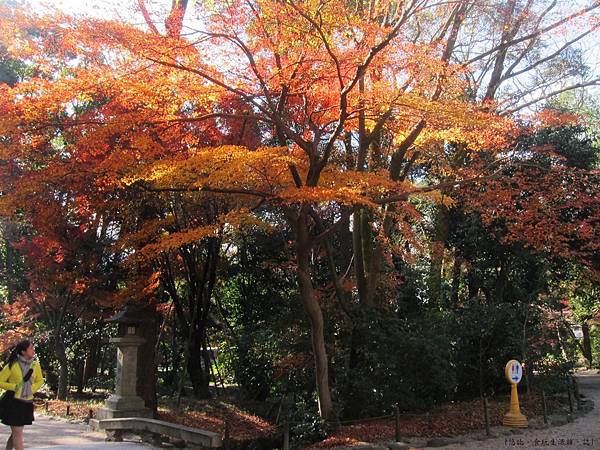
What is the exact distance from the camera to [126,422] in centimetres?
1030

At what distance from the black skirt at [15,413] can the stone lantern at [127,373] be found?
534 cm

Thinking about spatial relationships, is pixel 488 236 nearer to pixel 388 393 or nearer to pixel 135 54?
pixel 388 393

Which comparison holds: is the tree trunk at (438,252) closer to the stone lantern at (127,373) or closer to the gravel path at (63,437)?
the stone lantern at (127,373)

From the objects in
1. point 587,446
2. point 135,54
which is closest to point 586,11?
point 587,446

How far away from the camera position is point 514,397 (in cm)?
1002

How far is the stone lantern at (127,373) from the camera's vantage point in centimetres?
1167

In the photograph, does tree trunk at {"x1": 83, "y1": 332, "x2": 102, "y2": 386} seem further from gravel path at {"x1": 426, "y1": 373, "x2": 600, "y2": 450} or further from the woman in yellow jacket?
gravel path at {"x1": 426, "y1": 373, "x2": 600, "y2": 450}

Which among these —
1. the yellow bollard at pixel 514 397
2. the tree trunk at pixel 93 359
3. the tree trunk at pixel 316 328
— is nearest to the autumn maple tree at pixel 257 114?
the tree trunk at pixel 316 328

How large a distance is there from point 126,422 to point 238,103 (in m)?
7.72

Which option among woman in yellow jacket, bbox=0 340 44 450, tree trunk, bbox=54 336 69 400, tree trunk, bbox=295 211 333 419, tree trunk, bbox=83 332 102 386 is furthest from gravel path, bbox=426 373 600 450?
tree trunk, bbox=83 332 102 386

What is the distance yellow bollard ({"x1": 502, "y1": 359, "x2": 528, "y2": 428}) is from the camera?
9.69 metres

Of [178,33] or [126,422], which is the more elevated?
[178,33]

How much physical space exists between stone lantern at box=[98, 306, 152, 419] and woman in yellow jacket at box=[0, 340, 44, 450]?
5.28 m

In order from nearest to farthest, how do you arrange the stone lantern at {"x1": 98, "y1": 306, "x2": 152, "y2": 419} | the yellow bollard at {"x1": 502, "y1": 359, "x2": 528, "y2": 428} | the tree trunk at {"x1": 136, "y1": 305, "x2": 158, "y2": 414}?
the yellow bollard at {"x1": 502, "y1": 359, "x2": 528, "y2": 428} < the stone lantern at {"x1": 98, "y1": 306, "x2": 152, "y2": 419} < the tree trunk at {"x1": 136, "y1": 305, "x2": 158, "y2": 414}
